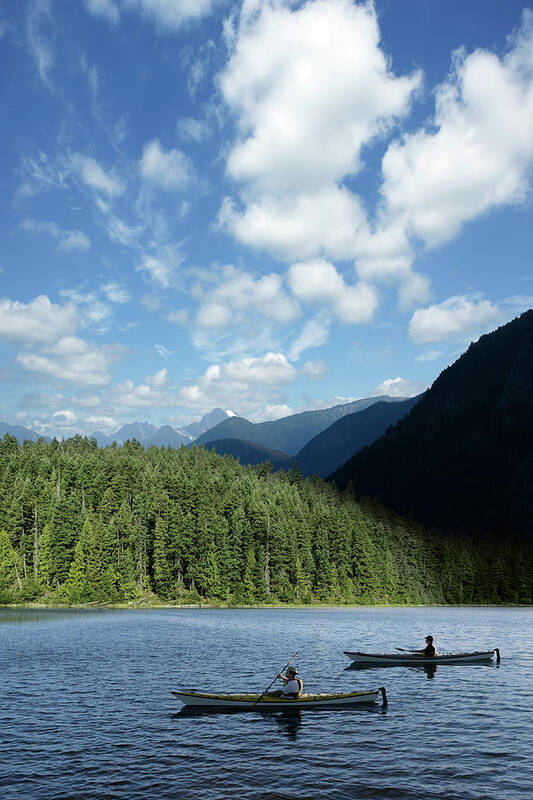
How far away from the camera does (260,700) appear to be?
3681 centimetres

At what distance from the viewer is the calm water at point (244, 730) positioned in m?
25.1

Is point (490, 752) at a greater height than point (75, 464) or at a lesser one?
lesser

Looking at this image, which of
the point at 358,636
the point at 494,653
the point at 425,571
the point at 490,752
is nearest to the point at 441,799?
the point at 490,752

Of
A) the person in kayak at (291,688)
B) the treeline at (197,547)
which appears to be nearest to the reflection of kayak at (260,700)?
the person in kayak at (291,688)

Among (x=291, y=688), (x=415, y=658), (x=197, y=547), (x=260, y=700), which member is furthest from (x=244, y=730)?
(x=197, y=547)

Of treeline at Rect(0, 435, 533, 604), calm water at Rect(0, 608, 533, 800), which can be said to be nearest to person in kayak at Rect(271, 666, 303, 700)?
calm water at Rect(0, 608, 533, 800)

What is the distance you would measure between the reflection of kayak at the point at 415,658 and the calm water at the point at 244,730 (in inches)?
41.6

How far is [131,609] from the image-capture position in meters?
132

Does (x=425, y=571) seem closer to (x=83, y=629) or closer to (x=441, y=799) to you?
(x=83, y=629)

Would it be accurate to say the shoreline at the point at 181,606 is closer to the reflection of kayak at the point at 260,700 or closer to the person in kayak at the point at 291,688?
the reflection of kayak at the point at 260,700

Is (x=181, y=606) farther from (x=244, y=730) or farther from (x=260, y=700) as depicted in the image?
(x=244, y=730)

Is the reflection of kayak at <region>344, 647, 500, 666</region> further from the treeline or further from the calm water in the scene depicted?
the treeline

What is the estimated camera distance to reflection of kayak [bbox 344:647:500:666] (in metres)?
54.9

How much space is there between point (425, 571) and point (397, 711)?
155666 millimetres
